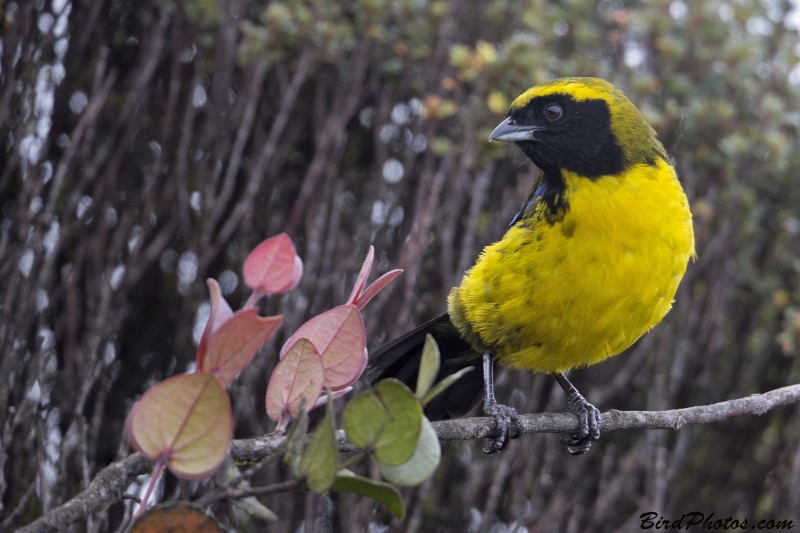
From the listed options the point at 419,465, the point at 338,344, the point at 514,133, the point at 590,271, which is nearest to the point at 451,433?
the point at 338,344

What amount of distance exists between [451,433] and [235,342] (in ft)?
2.72

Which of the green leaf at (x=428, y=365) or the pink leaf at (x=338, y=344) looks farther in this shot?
the pink leaf at (x=338, y=344)

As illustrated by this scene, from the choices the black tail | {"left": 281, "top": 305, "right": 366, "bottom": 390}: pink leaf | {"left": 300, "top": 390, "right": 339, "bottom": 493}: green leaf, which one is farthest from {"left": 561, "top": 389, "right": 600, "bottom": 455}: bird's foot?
{"left": 300, "top": 390, "right": 339, "bottom": 493}: green leaf

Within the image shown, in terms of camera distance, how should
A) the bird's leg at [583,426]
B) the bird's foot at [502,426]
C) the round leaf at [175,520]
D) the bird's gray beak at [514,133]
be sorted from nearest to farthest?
the round leaf at [175,520] < the bird's foot at [502,426] < the bird's leg at [583,426] < the bird's gray beak at [514,133]

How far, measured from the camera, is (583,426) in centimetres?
244

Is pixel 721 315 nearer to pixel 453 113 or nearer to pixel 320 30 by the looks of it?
pixel 453 113

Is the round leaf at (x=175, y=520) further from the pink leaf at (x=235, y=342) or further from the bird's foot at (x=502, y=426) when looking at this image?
the bird's foot at (x=502, y=426)

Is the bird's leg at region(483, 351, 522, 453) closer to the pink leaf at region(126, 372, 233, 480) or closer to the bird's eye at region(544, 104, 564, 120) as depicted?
the bird's eye at region(544, 104, 564, 120)

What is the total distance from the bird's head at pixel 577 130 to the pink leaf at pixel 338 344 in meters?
1.75

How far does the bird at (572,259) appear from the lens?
2.46 metres

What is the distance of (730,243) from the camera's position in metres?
3.91

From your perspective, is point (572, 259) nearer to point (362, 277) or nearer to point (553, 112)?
point (553, 112)

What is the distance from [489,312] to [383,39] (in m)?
1.67

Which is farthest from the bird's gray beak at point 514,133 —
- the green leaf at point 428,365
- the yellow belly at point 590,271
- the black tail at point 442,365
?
the green leaf at point 428,365
